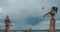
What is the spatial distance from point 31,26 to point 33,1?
54 centimetres

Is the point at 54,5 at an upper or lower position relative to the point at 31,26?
upper

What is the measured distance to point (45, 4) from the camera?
3959 mm

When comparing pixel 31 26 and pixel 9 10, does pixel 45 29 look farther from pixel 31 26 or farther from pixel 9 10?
pixel 9 10

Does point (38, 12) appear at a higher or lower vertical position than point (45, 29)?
higher

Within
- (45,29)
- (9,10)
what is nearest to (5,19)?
(9,10)

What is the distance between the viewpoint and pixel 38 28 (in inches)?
155

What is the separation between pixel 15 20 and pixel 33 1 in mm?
572

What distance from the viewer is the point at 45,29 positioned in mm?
3902

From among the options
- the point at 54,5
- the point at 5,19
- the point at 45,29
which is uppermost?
the point at 54,5

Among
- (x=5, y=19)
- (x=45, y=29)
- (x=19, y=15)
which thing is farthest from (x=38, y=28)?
(x=5, y=19)

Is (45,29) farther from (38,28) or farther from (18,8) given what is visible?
(18,8)

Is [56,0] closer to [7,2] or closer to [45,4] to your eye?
[45,4]

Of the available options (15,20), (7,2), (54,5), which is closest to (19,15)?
(15,20)

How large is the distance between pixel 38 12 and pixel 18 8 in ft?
1.48
